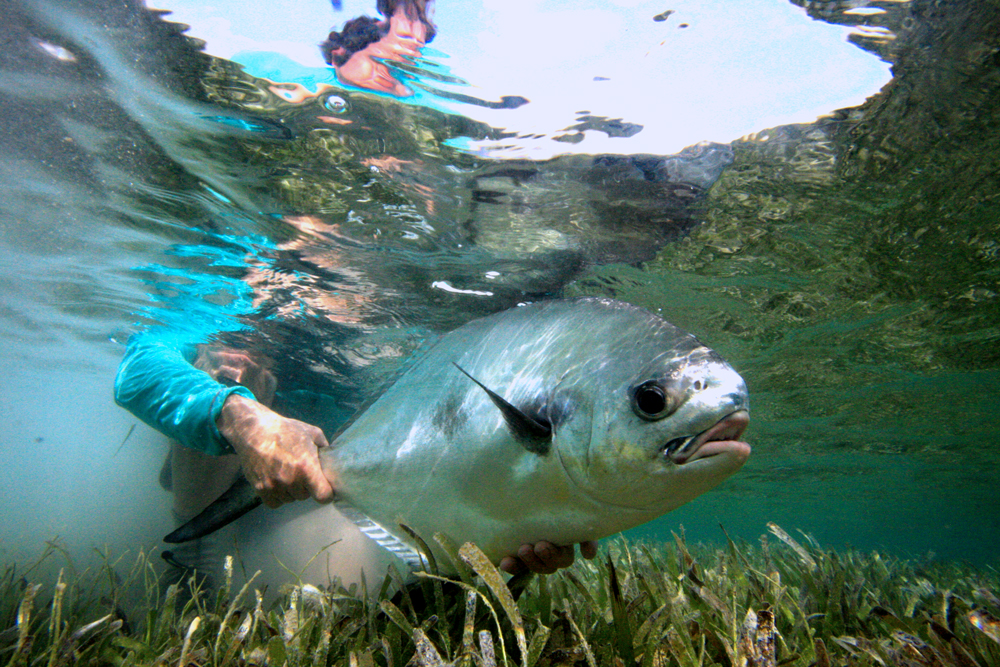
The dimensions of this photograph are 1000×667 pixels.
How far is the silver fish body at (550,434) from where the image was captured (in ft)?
4.88

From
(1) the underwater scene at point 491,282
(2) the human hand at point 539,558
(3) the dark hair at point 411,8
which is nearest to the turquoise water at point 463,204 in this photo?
(1) the underwater scene at point 491,282

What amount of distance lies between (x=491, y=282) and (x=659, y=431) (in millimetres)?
5400

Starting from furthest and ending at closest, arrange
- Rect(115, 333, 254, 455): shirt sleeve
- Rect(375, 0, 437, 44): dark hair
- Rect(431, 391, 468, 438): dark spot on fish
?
Rect(375, 0, 437, 44): dark hair
Rect(115, 333, 254, 455): shirt sleeve
Rect(431, 391, 468, 438): dark spot on fish

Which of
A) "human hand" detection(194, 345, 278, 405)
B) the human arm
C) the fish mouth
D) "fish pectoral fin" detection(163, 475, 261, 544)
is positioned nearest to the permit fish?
the fish mouth

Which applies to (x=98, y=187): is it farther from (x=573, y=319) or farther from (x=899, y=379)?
(x=899, y=379)

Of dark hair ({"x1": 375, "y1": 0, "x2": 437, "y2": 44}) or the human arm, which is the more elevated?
dark hair ({"x1": 375, "y1": 0, "x2": 437, "y2": 44})

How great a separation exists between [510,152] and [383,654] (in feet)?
14.3

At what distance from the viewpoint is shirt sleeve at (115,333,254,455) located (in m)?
2.90

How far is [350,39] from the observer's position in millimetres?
3662

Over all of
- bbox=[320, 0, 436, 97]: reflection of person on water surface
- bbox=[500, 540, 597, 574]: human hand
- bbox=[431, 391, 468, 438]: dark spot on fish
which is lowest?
bbox=[500, 540, 597, 574]: human hand

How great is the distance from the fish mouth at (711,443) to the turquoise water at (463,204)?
235cm

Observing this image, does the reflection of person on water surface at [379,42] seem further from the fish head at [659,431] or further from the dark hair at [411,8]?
the fish head at [659,431]

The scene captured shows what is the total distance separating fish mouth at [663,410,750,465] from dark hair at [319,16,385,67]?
12.8 feet

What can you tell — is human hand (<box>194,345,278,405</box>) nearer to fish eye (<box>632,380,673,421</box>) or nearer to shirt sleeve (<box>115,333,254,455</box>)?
shirt sleeve (<box>115,333,254,455</box>)
